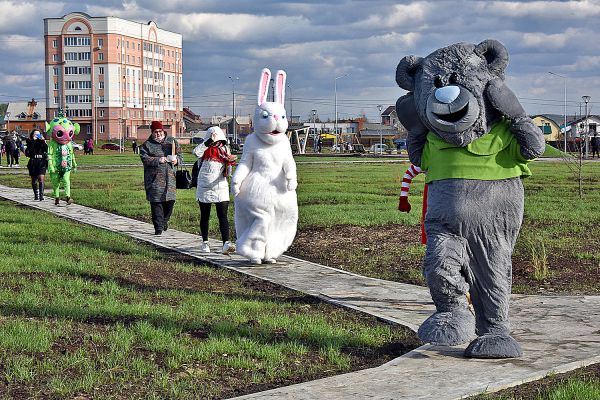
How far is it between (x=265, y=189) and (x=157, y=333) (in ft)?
14.4

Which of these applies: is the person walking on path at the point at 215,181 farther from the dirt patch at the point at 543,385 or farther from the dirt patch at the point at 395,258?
the dirt patch at the point at 543,385

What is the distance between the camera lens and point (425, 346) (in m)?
7.07

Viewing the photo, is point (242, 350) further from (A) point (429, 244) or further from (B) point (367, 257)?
(B) point (367, 257)

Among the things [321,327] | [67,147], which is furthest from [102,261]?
[67,147]

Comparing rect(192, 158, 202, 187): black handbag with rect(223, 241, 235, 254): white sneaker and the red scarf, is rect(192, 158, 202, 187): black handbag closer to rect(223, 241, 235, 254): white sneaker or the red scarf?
the red scarf

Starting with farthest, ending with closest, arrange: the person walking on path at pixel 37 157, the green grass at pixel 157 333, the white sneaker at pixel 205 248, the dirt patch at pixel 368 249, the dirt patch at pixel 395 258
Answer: the person walking on path at pixel 37 157, the white sneaker at pixel 205 248, the dirt patch at pixel 368 249, the dirt patch at pixel 395 258, the green grass at pixel 157 333

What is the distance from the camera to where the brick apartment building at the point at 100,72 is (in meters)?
114

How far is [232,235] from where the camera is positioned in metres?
15.0

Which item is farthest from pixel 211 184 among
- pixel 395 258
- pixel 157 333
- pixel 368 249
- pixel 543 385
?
pixel 543 385

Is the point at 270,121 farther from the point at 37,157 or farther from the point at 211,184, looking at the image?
the point at 37,157

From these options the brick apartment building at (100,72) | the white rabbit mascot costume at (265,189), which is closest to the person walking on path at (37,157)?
the white rabbit mascot costume at (265,189)

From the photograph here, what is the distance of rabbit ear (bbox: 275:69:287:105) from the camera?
39.8ft

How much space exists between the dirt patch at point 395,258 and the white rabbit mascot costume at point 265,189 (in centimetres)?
95

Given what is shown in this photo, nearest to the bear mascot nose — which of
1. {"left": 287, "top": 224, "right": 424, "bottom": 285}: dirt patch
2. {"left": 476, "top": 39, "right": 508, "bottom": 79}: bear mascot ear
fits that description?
{"left": 476, "top": 39, "right": 508, "bottom": 79}: bear mascot ear
